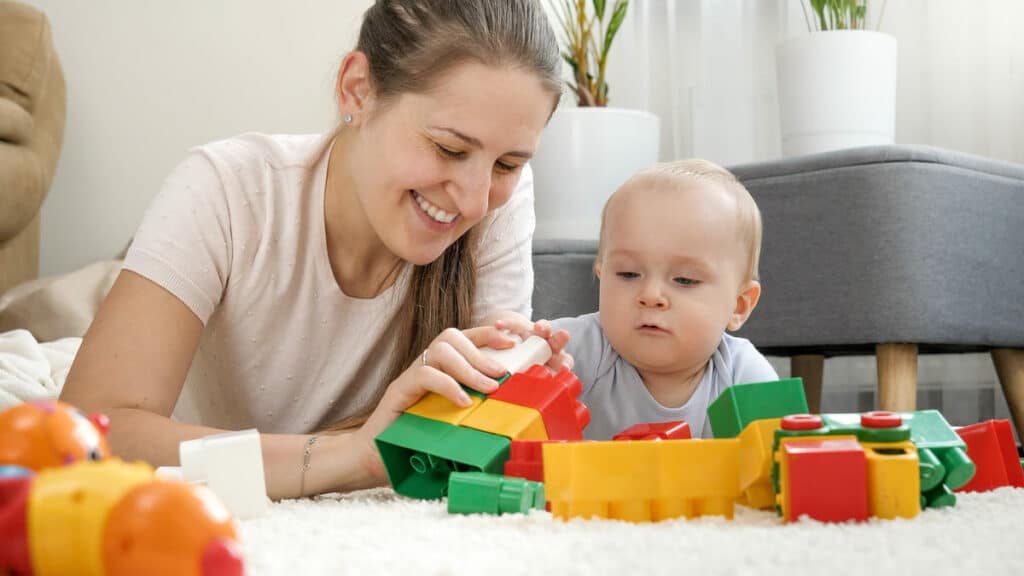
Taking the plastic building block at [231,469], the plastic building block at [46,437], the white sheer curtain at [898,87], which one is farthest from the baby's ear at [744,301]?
the white sheer curtain at [898,87]

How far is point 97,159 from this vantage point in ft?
10.0

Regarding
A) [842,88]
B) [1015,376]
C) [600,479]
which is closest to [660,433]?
[600,479]

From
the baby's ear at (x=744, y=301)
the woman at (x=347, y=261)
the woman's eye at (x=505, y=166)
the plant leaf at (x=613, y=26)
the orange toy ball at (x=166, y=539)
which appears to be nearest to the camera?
the orange toy ball at (x=166, y=539)

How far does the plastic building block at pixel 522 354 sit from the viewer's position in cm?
95

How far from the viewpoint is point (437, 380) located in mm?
873

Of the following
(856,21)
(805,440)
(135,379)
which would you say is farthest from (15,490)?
(856,21)

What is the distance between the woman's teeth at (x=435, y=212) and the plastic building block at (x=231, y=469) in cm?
39

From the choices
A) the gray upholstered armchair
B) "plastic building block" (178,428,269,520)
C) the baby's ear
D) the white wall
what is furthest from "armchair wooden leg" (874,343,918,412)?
the white wall

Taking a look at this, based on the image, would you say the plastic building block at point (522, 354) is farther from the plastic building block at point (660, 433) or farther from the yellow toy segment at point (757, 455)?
the yellow toy segment at point (757, 455)

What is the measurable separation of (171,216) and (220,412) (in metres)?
0.31

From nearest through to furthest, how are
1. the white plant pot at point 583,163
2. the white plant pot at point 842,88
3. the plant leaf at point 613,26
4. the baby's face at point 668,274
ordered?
the baby's face at point 668,274
the white plant pot at point 842,88
the white plant pot at point 583,163
the plant leaf at point 613,26

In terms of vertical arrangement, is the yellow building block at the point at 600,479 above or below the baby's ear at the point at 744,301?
above

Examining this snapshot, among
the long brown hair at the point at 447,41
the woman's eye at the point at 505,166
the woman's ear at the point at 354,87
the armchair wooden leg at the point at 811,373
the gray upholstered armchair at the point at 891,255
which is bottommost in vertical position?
the armchair wooden leg at the point at 811,373

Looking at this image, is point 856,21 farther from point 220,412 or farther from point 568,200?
point 220,412
